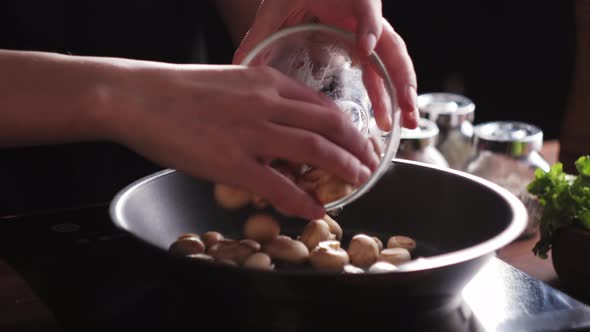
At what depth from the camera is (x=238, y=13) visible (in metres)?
1.12

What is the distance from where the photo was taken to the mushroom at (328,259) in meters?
0.73

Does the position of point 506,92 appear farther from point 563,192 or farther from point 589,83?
point 563,192

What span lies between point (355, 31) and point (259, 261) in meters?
0.24

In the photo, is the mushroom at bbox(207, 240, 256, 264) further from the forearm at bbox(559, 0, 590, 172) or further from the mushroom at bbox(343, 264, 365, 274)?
the forearm at bbox(559, 0, 590, 172)

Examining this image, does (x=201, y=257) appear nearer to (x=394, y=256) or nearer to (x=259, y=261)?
(x=259, y=261)

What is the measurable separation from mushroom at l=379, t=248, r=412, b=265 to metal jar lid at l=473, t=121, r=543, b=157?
37 centimetres

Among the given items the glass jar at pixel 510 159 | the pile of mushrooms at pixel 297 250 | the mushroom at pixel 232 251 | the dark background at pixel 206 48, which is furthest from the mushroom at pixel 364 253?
the dark background at pixel 206 48

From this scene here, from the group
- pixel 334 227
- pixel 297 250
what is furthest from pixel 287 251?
pixel 334 227

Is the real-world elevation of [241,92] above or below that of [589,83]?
above

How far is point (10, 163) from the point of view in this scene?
3.85ft

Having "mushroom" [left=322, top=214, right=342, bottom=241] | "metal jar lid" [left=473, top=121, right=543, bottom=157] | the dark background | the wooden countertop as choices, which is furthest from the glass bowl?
the dark background

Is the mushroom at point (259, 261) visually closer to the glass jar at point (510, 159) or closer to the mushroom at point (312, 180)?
the mushroom at point (312, 180)

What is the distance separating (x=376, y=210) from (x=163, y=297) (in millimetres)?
298

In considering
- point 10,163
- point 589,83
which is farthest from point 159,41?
point 589,83
